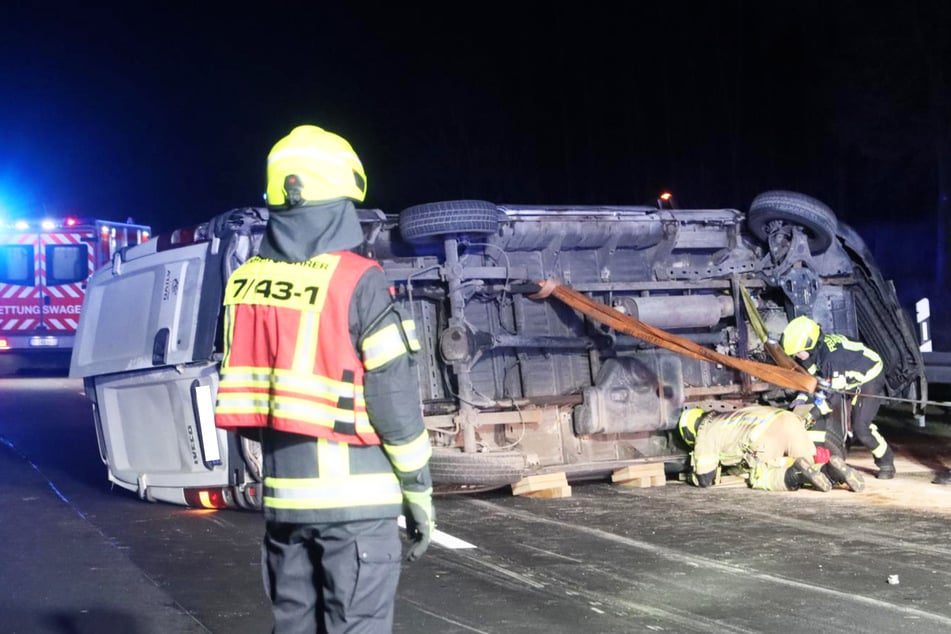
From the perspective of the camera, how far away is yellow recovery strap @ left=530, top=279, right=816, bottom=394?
8.65 metres

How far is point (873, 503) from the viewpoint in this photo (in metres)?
8.18

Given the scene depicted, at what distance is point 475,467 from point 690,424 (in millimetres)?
1826

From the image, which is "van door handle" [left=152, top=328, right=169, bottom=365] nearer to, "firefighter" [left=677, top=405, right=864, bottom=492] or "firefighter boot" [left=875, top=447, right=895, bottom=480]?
"firefighter" [left=677, top=405, right=864, bottom=492]

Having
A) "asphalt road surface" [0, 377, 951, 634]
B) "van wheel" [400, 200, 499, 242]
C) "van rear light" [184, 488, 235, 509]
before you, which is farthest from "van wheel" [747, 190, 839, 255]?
"van rear light" [184, 488, 235, 509]

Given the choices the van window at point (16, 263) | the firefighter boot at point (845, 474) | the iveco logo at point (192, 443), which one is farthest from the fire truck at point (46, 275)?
the firefighter boot at point (845, 474)

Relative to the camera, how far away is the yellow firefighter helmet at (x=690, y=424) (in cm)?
907

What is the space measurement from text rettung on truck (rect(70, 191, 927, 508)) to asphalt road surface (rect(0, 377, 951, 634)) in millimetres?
375

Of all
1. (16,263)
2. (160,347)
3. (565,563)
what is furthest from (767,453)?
(16,263)

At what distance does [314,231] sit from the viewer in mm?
3541

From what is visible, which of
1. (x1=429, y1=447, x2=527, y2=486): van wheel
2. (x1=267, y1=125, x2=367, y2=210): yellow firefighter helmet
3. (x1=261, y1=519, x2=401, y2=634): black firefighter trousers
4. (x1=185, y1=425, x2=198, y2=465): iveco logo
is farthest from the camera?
(x1=429, y1=447, x2=527, y2=486): van wheel

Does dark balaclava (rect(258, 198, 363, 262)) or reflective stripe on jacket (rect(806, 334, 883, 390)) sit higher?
dark balaclava (rect(258, 198, 363, 262))

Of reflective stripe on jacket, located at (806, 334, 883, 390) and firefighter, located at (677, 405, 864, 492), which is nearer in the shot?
firefighter, located at (677, 405, 864, 492)

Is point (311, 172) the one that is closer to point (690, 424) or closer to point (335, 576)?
point (335, 576)

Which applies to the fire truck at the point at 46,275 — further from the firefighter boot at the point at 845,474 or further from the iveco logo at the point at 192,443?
the firefighter boot at the point at 845,474
